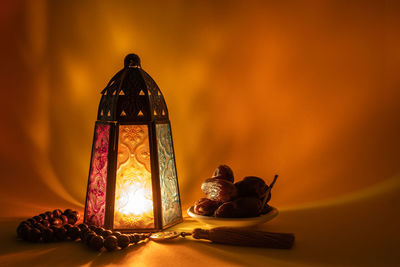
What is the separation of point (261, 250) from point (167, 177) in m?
0.49

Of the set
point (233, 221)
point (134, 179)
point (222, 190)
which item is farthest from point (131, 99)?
point (233, 221)

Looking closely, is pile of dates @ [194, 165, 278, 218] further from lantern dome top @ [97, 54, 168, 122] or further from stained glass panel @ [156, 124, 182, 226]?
lantern dome top @ [97, 54, 168, 122]

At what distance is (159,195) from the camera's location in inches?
71.5

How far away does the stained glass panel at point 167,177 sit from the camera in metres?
1.86

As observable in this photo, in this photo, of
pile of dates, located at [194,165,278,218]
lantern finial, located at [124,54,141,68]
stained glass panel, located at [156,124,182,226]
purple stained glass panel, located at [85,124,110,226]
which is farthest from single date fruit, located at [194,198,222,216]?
lantern finial, located at [124,54,141,68]

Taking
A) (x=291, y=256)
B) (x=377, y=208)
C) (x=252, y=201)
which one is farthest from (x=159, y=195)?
(x=377, y=208)

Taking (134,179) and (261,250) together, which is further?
(134,179)

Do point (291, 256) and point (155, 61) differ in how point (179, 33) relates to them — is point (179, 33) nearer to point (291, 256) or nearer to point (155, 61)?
point (155, 61)

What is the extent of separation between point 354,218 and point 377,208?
0.20 meters

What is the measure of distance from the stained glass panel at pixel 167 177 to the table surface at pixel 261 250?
7 centimetres

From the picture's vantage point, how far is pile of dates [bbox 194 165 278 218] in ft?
5.76

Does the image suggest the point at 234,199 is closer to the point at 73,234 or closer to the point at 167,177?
the point at 167,177

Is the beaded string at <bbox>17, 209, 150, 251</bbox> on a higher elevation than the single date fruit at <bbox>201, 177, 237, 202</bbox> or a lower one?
lower

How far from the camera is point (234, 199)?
1812 millimetres
